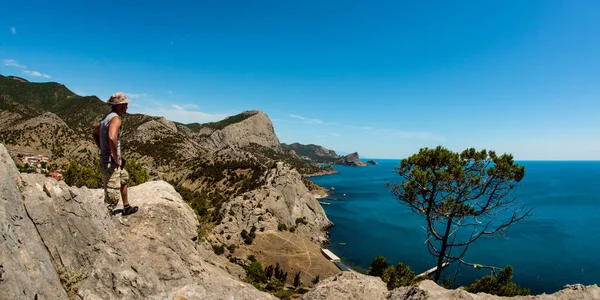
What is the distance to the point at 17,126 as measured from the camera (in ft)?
373

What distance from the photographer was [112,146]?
24.3 feet

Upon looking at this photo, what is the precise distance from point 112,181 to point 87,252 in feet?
6.47

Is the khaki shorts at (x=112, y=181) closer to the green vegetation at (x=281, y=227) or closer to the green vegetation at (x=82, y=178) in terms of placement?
the green vegetation at (x=82, y=178)

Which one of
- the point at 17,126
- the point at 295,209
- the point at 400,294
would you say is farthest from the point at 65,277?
the point at 17,126

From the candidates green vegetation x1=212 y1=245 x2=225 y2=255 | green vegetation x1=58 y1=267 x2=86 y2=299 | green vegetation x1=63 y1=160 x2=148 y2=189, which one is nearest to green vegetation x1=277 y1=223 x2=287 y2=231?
green vegetation x1=212 y1=245 x2=225 y2=255

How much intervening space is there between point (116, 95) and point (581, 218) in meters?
136

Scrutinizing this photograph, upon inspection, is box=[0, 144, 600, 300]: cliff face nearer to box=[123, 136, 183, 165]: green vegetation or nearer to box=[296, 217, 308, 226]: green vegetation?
box=[296, 217, 308, 226]: green vegetation

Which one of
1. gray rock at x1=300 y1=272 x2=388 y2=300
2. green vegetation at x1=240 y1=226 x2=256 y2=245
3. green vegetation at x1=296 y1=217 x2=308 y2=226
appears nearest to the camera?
gray rock at x1=300 y1=272 x2=388 y2=300

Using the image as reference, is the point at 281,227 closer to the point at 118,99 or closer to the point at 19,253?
the point at 118,99

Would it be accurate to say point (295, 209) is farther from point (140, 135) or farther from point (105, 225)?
point (140, 135)

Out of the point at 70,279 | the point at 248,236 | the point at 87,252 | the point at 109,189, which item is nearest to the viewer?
the point at 70,279

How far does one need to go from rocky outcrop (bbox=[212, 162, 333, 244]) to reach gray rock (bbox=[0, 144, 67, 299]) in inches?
2100

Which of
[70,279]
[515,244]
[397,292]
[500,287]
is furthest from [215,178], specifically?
[70,279]

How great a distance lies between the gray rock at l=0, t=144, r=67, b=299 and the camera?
4.56m
